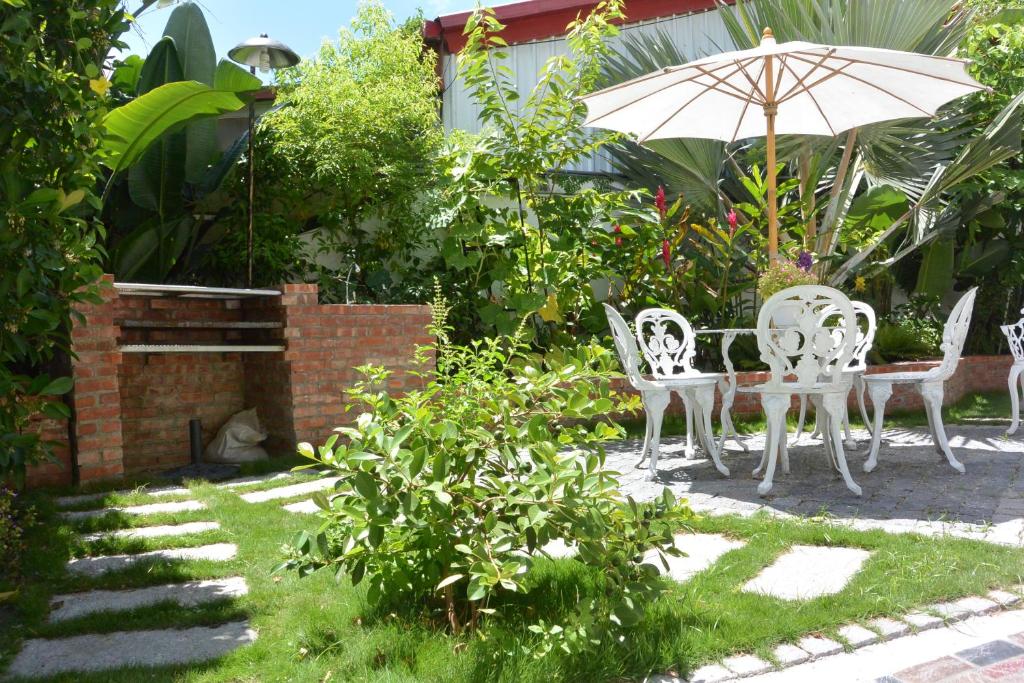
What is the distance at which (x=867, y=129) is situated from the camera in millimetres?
8102

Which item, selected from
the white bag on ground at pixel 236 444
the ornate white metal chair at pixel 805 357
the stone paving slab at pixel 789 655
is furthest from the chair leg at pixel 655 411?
the white bag on ground at pixel 236 444

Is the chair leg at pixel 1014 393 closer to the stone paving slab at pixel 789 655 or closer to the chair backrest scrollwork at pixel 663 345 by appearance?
the chair backrest scrollwork at pixel 663 345

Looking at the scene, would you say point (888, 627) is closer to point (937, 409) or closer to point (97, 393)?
point (937, 409)

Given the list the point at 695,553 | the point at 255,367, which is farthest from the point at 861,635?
the point at 255,367

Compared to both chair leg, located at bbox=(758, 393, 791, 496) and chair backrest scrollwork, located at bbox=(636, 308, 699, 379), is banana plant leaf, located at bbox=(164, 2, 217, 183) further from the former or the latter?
chair leg, located at bbox=(758, 393, 791, 496)

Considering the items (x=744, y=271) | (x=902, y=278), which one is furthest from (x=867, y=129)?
(x=902, y=278)

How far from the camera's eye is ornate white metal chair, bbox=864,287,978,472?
4.79 metres

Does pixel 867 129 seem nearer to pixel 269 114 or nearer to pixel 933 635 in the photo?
pixel 269 114

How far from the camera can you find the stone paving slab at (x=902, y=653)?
2289 mm

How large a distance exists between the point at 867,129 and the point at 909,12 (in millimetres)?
1092

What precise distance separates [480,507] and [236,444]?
428 cm

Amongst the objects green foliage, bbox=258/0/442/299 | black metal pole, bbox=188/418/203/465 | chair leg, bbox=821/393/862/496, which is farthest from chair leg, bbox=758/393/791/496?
black metal pole, bbox=188/418/203/465

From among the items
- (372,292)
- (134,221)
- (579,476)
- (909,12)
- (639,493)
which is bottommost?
(639,493)

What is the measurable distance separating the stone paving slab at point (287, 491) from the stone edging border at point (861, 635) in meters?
2.86
